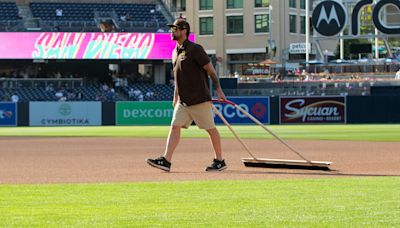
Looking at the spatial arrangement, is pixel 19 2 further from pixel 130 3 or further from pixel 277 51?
pixel 277 51

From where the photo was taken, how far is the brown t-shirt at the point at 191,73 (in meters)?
12.6

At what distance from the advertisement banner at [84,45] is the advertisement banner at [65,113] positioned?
8.01 metres

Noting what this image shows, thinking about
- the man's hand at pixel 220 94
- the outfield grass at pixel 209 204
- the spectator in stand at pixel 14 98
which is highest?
the man's hand at pixel 220 94

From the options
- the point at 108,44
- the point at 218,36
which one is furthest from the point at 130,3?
the point at 218,36

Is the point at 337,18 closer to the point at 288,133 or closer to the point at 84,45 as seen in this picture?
the point at 84,45

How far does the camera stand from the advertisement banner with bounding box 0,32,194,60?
54.0 m

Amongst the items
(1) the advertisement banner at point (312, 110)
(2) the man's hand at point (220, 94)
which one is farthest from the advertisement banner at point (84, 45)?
(2) the man's hand at point (220, 94)

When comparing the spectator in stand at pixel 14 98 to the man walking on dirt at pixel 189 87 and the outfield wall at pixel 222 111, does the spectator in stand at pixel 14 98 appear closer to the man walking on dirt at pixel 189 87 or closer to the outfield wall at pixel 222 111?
the outfield wall at pixel 222 111

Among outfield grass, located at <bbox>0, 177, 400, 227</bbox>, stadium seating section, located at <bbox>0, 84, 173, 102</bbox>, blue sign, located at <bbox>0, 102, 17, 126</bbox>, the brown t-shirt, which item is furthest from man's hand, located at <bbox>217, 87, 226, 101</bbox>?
stadium seating section, located at <bbox>0, 84, 173, 102</bbox>

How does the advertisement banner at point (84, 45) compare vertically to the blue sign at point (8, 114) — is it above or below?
above

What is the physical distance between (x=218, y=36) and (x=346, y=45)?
41.4ft

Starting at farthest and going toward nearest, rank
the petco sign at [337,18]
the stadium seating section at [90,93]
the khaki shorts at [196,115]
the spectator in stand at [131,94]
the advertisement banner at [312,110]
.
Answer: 1. the petco sign at [337,18]
2. the spectator in stand at [131,94]
3. the stadium seating section at [90,93]
4. the advertisement banner at [312,110]
5. the khaki shorts at [196,115]

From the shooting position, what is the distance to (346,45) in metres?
84.0

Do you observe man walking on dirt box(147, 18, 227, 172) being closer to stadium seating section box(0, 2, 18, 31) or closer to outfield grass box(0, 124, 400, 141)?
outfield grass box(0, 124, 400, 141)
